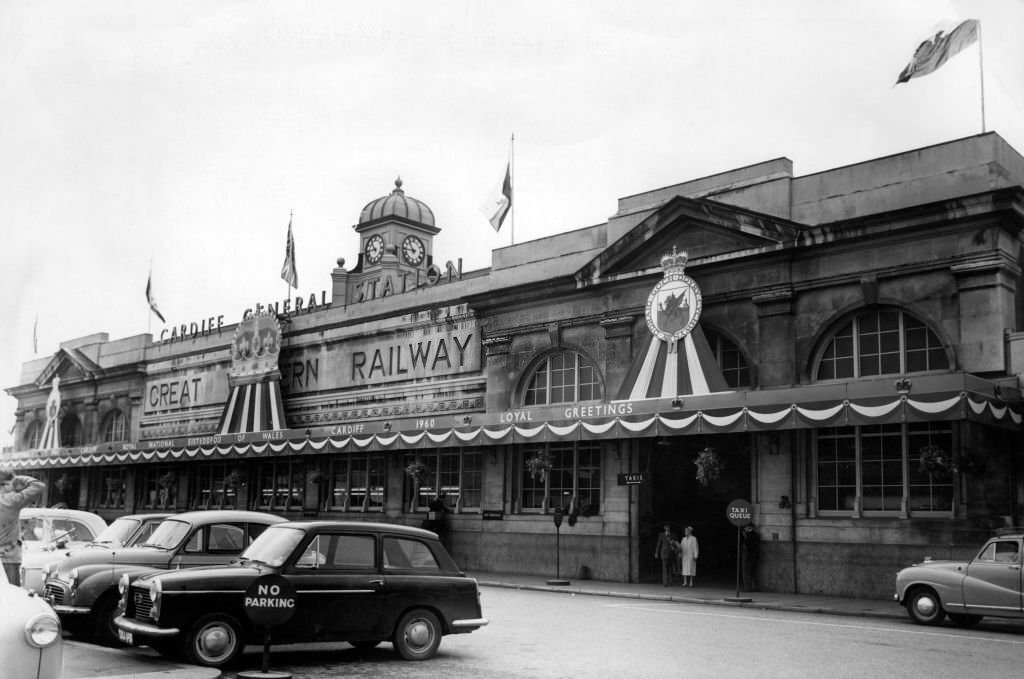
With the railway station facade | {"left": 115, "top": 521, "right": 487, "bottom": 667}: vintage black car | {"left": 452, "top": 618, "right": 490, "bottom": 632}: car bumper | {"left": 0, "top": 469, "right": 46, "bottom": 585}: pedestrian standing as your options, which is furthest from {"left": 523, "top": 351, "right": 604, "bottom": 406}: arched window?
{"left": 0, "top": 469, "right": 46, "bottom": 585}: pedestrian standing

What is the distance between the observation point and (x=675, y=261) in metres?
26.8

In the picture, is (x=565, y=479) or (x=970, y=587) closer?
(x=970, y=587)

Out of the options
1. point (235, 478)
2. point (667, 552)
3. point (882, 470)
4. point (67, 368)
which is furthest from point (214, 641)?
point (67, 368)

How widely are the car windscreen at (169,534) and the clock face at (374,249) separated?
40648 mm

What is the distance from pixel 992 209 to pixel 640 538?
11688 mm

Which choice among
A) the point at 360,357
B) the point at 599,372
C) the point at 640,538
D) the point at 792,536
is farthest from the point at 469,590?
the point at 360,357

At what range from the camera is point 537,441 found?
92.3ft

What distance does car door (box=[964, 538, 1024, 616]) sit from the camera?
1645 centimetres

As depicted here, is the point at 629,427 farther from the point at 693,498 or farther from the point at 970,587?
the point at 970,587

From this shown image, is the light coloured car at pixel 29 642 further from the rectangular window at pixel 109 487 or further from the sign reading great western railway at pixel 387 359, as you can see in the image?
the rectangular window at pixel 109 487

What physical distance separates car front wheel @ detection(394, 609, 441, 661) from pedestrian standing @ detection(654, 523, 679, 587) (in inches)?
553

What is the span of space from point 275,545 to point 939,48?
18364mm

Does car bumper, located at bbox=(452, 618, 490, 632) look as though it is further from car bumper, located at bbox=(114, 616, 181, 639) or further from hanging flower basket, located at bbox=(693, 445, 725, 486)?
hanging flower basket, located at bbox=(693, 445, 725, 486)

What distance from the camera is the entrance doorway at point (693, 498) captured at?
27.2 metres
